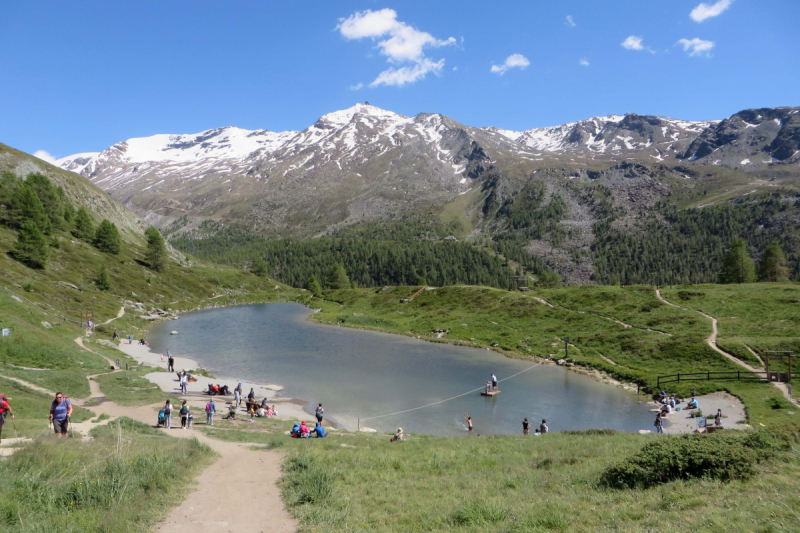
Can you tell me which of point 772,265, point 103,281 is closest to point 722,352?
point 772,265

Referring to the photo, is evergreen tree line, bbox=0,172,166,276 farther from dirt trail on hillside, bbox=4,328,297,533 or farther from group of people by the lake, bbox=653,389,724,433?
group of people by the lake, bbox=653,389,724,433

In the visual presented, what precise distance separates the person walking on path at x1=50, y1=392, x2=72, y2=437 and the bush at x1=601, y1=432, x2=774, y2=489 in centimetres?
2535

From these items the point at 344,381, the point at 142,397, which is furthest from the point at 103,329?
the point at 344,381

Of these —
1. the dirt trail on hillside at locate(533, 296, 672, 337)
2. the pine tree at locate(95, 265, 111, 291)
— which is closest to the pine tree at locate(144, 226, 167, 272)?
the pine tree at locate(95, 265, 111, 291)

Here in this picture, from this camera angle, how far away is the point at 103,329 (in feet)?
237

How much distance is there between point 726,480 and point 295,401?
39.5 metres

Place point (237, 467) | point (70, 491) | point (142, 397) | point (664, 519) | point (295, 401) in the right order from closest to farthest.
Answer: point (664, 519), point (70, 491), point (237, 467), point (142, 397), point (295, 401)

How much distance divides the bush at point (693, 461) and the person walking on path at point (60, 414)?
83.2ft

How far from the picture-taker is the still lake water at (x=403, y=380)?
38.7 m

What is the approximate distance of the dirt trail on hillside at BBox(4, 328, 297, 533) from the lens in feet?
42.6

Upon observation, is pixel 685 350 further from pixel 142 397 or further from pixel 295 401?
pixel 142 397

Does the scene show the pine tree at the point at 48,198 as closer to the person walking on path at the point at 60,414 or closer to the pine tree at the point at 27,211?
the pine tree at the point at 27,211

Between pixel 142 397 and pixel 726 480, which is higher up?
pixel 726 480

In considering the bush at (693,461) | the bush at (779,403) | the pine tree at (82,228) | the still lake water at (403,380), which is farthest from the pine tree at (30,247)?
the bush at (779,403)
